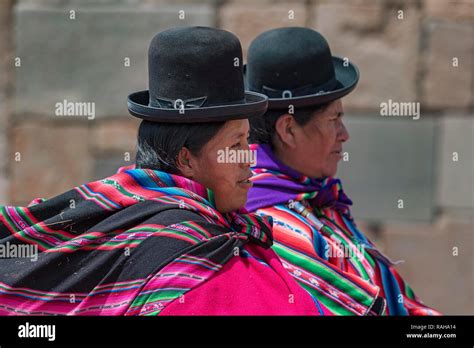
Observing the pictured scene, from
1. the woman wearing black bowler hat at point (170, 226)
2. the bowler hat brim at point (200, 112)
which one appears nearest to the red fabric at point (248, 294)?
the woman wearing black bowler hat at point (170, 226)

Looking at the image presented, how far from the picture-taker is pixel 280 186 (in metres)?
3.59

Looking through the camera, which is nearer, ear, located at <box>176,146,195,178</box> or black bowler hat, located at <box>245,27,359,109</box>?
ear, located at <box>176,146,195,178</box>

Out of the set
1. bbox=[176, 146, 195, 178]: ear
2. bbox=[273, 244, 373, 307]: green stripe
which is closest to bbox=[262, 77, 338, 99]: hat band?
bbox=[273, 244, 373, 307]: green stripe

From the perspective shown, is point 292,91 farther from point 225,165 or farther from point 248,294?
point 248,294

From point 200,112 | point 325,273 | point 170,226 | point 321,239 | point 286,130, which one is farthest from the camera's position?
point 286,130

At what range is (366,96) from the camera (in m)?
5.72

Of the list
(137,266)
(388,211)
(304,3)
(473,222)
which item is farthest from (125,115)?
(137,266)

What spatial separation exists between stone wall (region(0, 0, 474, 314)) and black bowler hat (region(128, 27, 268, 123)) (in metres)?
2.94

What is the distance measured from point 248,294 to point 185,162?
45 cm

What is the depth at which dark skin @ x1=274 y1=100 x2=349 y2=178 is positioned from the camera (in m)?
3.68

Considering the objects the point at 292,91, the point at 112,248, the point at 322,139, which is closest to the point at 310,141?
the point at 322,139

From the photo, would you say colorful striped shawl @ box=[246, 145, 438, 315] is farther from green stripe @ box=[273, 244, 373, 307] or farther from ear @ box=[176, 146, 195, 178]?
ear @ box=[176, 146, 195, 178]

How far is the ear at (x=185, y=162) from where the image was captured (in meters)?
2.73
